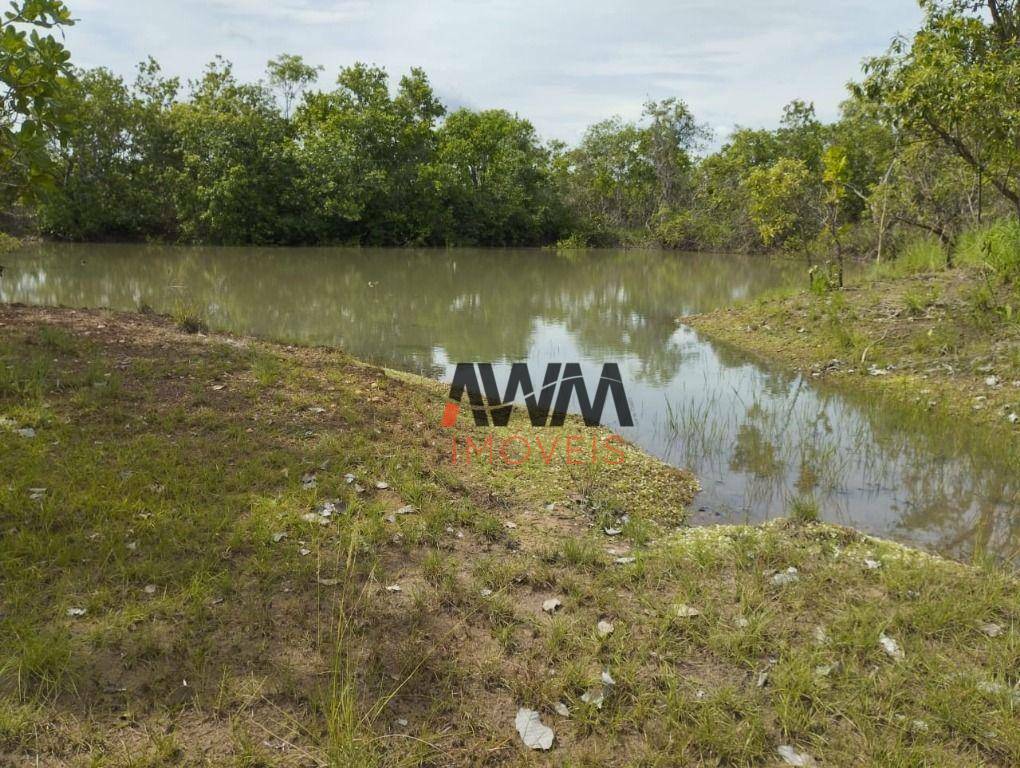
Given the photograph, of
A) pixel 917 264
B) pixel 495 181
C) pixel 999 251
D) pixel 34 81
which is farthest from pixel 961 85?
pixel 495 181

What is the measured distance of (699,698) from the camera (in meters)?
2.87

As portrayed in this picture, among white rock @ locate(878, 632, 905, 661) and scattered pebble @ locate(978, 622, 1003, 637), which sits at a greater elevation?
scattered pebble @ locate(978, 622, 1003, 637)

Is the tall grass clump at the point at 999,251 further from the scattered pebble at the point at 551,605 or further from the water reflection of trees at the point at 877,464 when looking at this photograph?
the scattered pebble at the point at 551,605

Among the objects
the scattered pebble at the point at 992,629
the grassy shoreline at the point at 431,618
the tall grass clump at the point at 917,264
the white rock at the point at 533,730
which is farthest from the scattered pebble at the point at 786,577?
the tall grass clump at the point at 917,264

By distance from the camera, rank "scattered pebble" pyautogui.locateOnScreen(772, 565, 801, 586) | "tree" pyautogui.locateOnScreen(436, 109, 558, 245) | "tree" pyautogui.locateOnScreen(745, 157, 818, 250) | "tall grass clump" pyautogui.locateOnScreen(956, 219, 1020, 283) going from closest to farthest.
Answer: "scattered pebble" pyautogui.locateOnScreen(772, 565, 801, 586) < "tall grass clump" pyautogui.locateOnScreen(956, 219, 1020, 283) < "tree" pyautogui.locateOnScreen(745, 157, 818, 250) < "tree" pyautogui.locateOnScreen(436, 109, 558, 245)

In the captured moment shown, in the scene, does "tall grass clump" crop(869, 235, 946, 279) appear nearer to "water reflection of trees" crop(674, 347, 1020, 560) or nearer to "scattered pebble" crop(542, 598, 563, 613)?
"water reflection of trees" crop(674, 347, 1020, 560)

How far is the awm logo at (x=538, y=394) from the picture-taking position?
22.8ft

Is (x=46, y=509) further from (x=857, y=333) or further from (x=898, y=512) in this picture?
(x=857, y=333)

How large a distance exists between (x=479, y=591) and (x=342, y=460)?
1856mm

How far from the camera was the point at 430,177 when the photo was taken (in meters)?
33.2

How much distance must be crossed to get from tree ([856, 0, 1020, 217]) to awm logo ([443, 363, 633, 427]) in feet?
17.8

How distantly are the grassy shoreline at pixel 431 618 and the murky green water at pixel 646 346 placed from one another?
114 centimetres

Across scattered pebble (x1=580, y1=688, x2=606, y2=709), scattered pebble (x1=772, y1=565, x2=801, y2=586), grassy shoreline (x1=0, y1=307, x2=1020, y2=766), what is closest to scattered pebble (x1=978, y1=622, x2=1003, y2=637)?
grassy shoreline (x1=0, y1=307, x2=1020, y2=766)

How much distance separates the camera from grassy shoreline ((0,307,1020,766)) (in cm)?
262
